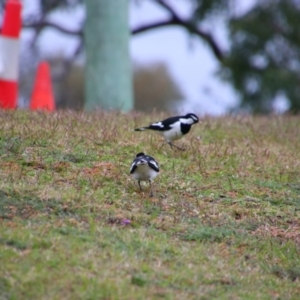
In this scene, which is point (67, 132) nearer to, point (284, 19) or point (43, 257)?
point (43, 257)

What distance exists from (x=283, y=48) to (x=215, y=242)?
1852 cm

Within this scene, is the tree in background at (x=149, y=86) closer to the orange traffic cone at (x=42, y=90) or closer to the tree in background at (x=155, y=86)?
the tree in background at (x=155, y=86)

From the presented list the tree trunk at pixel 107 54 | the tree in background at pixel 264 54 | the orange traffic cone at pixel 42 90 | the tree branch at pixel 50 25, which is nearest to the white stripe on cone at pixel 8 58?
the orange traffic cone at pixel 42 90

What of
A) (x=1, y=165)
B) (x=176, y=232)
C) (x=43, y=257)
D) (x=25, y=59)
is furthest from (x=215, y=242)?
(x=25, y=59)

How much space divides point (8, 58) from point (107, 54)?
3.82 m

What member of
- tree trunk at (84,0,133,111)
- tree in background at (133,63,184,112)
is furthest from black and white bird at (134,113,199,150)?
tree in background at (133,63,184,112)

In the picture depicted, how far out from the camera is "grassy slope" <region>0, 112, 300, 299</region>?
6.62m

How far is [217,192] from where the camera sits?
891 centimetres

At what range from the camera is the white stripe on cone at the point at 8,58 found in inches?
530

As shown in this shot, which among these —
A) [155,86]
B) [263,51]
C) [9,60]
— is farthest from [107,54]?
[155,86]

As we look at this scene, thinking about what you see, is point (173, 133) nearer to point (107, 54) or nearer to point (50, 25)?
point (107, 54)

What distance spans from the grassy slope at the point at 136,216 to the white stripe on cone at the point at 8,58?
8.28ft

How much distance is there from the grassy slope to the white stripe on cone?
252 centimetres

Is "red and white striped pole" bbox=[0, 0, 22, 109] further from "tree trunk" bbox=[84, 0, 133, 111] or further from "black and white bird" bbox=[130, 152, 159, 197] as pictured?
"black and white bird" bbox=[130, 152, 159, 197]
